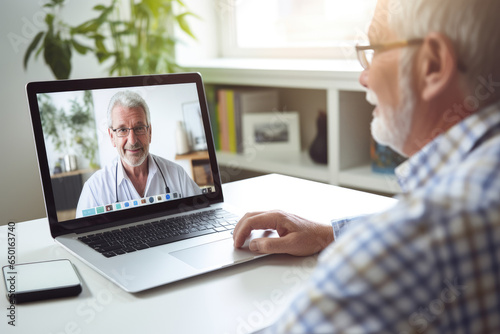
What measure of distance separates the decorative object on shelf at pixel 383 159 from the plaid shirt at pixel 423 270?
6.28ft

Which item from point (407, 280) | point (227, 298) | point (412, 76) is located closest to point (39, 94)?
point (227, 298)

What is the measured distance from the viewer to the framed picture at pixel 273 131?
9.32ft

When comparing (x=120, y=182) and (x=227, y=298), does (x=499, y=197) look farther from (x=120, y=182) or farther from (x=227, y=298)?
(x=120, y=182)

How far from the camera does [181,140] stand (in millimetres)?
1309

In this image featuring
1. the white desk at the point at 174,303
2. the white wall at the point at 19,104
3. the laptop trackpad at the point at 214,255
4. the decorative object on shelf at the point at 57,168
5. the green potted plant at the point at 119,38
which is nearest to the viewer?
the white desk at the point at 174,303

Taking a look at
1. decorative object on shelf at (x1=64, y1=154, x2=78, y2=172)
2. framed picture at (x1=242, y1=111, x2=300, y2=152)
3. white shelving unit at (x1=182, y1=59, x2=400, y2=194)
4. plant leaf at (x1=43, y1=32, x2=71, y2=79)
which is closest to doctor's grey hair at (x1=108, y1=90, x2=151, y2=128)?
decorative object on shelf at (x1=64, y1=154, x2=78, y2=172)

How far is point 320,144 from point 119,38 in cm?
107

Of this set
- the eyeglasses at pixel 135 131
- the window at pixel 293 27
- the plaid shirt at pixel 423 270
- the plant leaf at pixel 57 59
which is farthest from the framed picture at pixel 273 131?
the plaid shirt at pixel 423 270

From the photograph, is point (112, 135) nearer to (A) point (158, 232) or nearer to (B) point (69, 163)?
(B) point (69, 163)

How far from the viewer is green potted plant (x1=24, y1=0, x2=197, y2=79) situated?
253 cm

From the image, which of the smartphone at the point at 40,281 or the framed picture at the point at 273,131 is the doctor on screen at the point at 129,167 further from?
the framed picture at the point at 273,131

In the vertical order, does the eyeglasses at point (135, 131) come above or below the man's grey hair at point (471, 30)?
below

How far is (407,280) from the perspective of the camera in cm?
51

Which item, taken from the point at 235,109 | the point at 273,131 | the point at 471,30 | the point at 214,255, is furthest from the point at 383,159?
the point at 471,30
